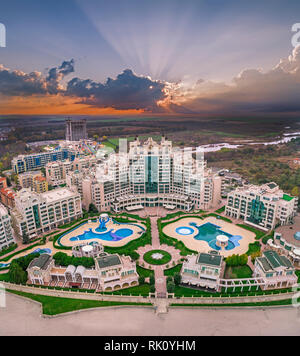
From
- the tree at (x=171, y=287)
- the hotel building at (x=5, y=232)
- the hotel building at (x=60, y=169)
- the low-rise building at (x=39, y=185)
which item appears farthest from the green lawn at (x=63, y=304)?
the hotel building at (x=60, y=169)

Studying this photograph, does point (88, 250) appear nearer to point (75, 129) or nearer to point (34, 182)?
point (34, 182)

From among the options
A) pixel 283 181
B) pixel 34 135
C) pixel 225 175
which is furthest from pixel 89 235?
pixel 34 135

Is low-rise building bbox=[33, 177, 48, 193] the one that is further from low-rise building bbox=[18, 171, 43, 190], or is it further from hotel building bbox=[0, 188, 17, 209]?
hotel building bbox=[0, 188, 17, 209]

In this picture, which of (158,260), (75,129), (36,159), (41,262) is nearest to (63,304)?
(41,262)

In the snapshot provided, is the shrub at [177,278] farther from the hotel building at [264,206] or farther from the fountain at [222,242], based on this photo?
the hotel building at [264,206]

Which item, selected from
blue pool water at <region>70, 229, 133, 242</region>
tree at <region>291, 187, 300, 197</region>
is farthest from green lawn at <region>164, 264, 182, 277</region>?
tree at <region>291, 187, 300, 197</region>

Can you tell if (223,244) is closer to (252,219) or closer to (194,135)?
(252,219)
